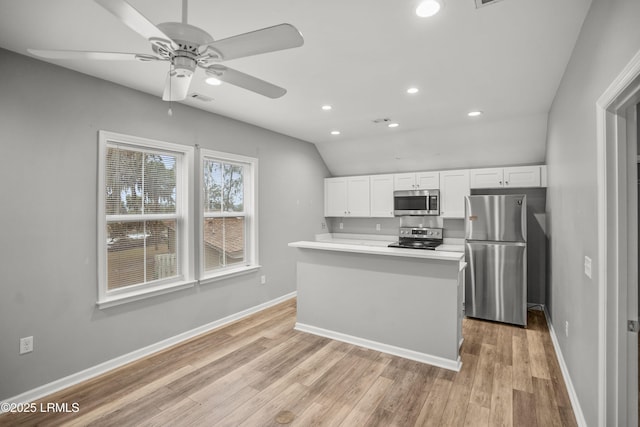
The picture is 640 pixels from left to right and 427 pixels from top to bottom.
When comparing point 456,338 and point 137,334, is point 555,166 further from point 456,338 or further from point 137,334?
point 137,334

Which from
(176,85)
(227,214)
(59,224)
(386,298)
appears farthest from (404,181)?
(59,224)

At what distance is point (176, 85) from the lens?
1.87 metres

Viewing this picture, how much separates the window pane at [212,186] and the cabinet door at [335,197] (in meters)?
2.49

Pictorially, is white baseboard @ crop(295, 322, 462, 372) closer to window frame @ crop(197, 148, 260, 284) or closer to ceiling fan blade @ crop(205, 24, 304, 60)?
window frame @ crop(197, 148, 260, 284)

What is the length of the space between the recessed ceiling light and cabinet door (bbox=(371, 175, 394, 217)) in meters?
3.74

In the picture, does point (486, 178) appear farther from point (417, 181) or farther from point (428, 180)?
point (417, 181)

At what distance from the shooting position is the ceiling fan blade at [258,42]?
137 centimetres

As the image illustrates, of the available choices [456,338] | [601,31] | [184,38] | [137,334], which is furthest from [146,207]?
[601,31]

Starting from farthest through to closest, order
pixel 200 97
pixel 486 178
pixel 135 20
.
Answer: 1. pixel 486 178
2. pixel 200 97
3. pixel 135 20

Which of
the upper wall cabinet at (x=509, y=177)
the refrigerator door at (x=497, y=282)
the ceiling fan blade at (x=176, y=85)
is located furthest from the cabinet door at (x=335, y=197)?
the ceiling fan blade at (x=176, y=85)

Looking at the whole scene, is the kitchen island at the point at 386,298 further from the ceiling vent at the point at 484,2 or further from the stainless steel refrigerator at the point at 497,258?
the ceiling vent at the point at 484,2

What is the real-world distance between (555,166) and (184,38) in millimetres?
3716

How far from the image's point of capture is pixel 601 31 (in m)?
1.69

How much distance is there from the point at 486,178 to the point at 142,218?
4.55 meters
